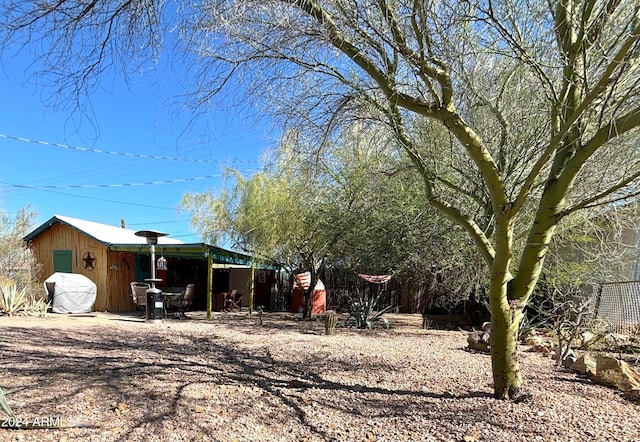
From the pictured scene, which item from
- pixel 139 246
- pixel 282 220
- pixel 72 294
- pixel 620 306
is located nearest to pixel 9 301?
pixel 72 294

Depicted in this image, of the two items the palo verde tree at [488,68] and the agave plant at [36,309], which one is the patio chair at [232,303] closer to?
the agave plant at [36,309]

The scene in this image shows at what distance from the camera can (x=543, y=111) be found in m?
5.32

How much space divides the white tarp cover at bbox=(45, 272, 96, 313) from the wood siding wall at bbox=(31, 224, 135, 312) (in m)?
0.93

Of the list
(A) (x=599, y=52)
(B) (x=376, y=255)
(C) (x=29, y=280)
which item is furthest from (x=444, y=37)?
(C) (x=29, y=280)

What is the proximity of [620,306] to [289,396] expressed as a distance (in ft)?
23.2

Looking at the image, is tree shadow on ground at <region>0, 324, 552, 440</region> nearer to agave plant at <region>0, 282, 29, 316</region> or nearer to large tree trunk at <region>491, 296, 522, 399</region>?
large tree trunk at <region>491, 296, 522, 399</region>

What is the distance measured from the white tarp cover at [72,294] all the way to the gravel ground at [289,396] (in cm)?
697

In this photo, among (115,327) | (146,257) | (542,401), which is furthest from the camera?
(146,257)

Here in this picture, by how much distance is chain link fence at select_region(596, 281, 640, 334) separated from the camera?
7809mm

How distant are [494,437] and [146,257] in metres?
16.0

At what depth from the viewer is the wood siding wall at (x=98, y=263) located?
15.6 metres

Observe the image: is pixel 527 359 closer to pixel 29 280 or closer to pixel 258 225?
pixel 258 225

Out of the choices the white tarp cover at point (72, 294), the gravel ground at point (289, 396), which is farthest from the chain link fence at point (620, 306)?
the white tarp cover at point (72, 294)

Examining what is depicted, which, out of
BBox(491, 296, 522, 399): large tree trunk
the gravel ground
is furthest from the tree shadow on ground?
BBox(491, 296, 522, 399): large tree trunk
